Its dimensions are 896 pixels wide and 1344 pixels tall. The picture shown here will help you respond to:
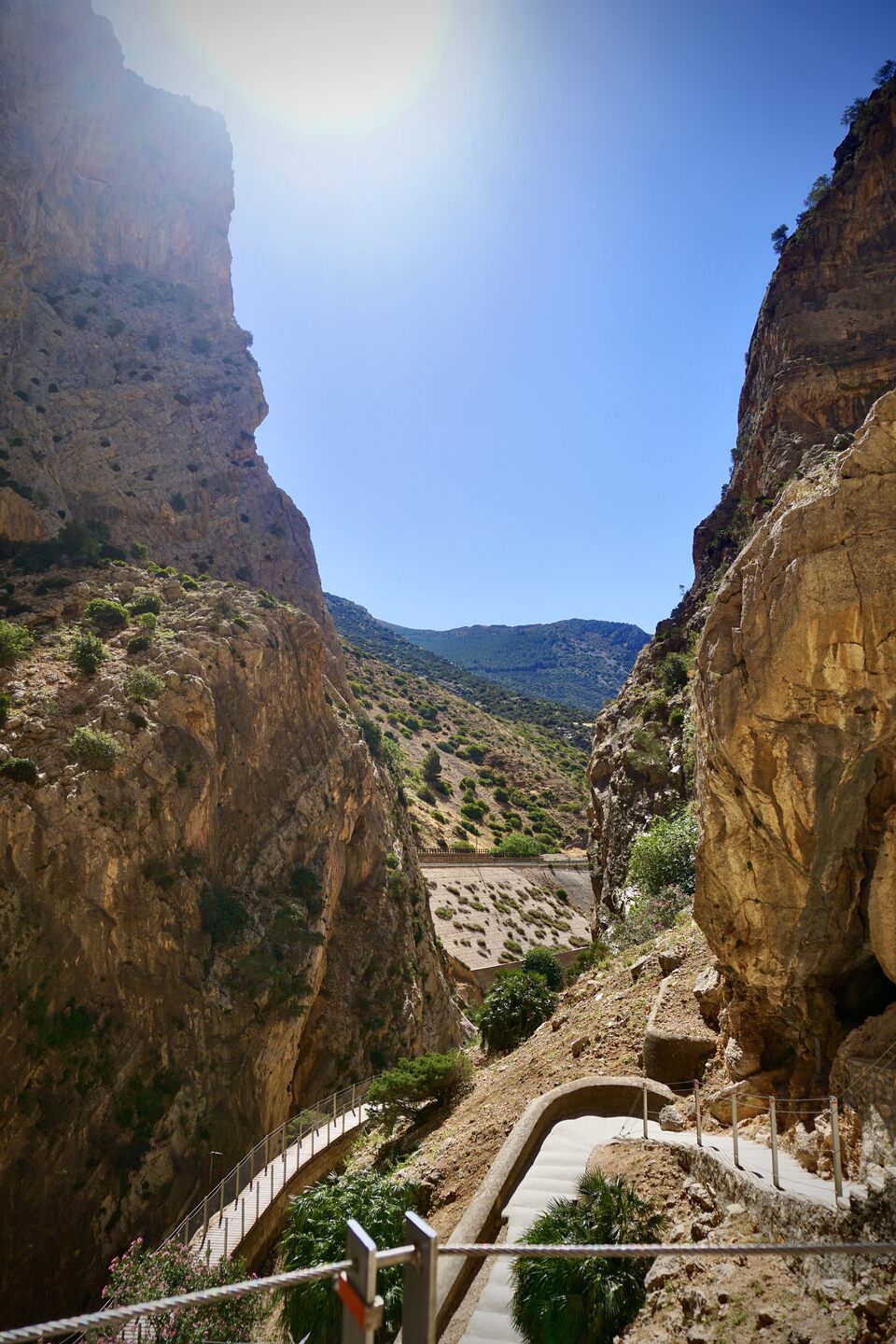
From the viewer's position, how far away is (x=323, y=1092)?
33281 millimetres

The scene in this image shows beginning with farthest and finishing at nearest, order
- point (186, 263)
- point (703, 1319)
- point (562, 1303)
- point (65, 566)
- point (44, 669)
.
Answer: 1. point (186, 263)
2. point (65, 566)
3. point (44, 669)
4. point (562, 1303)
5. point (703, 1319)

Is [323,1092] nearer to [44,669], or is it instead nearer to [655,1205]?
[44,669]

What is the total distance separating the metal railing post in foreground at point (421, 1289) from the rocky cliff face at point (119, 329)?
47.3m

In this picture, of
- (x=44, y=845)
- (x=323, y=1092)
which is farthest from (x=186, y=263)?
(x=323, y=1092)

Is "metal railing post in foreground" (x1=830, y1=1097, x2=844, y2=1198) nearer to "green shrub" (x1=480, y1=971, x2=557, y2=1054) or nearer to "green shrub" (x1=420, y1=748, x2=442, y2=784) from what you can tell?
"green shrub" (x1=480, y1=971, x2=557, y2=1054)

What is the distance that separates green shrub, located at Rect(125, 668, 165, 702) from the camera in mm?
31219

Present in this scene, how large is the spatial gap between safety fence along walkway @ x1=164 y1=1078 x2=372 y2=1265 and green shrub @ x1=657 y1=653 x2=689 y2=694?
26718 millimetres

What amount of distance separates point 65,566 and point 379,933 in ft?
89.8

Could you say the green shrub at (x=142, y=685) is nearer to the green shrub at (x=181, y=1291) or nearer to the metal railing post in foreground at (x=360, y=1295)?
the green shrub at (x=181, y=1291)

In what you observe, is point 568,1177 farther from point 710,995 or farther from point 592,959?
point 592,959

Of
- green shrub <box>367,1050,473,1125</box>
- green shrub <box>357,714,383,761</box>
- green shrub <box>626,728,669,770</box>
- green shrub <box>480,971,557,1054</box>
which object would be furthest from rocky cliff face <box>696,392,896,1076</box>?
green shrub <box>357,714,383,761</box>

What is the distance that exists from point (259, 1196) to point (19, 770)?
51.7 ft

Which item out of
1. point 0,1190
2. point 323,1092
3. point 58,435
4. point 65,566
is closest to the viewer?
point 0,1190

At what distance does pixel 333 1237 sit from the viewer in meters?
11.0
